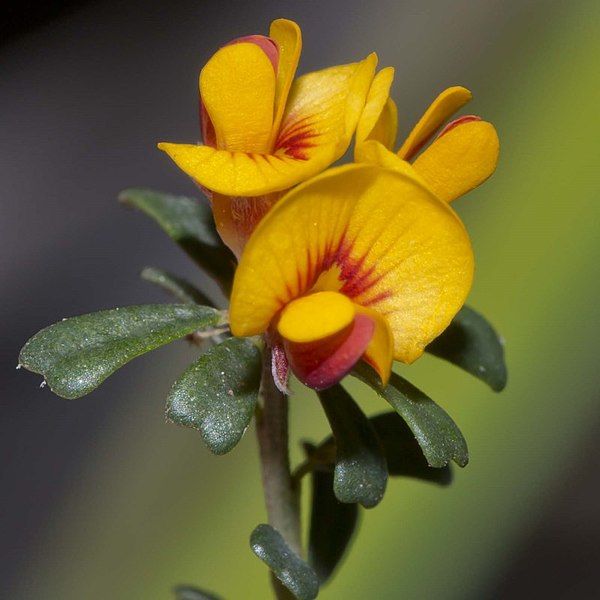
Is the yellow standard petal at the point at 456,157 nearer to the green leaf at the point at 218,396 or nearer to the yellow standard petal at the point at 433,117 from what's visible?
the yellow standard petal at the point at 433,117

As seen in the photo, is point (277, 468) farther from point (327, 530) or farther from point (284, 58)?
point (284, 58)

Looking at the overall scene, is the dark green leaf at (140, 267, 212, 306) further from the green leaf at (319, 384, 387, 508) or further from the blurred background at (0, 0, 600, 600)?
the blurred background at (0, 0, 600, 600)

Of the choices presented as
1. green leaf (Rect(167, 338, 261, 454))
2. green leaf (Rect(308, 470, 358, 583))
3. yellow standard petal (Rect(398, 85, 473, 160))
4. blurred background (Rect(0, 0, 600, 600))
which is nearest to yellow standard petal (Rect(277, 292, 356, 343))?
green leaf (Rect(167, 338, 261, 454))

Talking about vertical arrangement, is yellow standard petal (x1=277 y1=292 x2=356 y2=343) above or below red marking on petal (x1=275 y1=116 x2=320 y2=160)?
below

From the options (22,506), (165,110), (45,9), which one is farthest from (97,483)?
(45,9)

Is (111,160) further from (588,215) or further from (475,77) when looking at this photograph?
(588,215)

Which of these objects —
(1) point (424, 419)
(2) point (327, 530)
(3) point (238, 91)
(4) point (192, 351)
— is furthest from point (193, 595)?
(4) point (192, 351)
